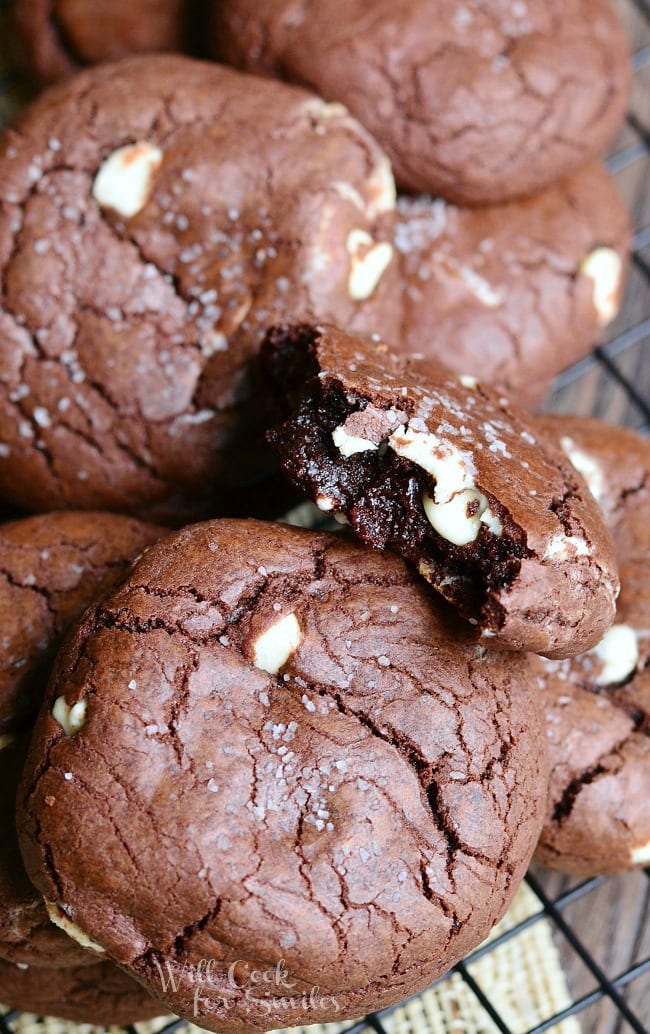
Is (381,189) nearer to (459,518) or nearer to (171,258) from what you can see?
(171,258)

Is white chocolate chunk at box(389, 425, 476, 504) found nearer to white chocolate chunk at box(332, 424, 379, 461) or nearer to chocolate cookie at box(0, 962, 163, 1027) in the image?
white chocolate chunk at box(332, 424, 379, 461)

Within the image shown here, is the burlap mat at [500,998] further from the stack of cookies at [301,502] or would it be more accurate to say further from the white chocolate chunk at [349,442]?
the white chocolate chunk at [349,442]

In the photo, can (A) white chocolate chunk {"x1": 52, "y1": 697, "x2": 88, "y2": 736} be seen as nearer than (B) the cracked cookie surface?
Yes

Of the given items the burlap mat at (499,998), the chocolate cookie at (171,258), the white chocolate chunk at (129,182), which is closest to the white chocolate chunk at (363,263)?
the chocolate cookie at (171,258)

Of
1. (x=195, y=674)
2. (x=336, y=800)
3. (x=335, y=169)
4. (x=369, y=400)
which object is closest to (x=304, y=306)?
(x=335, y=169)

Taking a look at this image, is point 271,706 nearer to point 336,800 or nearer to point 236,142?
point 336,800

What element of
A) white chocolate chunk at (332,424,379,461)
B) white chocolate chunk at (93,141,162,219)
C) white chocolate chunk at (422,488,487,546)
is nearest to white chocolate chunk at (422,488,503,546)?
white chocolate chunk at (422,488,487,546)

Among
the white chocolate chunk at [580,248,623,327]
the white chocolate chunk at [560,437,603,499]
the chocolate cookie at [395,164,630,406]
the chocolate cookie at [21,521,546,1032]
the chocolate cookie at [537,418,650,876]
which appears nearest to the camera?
the chocolate cookie at [21,521,546,1032]
